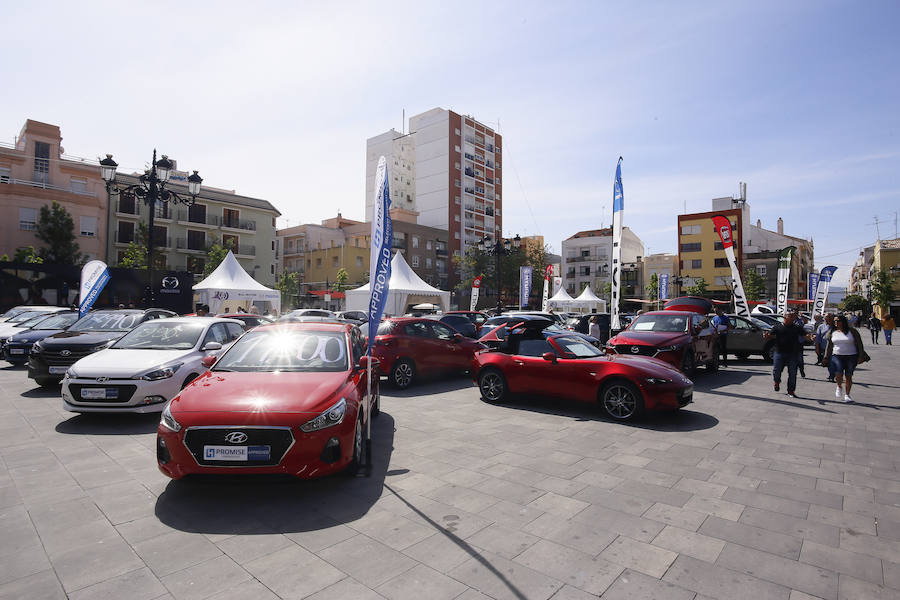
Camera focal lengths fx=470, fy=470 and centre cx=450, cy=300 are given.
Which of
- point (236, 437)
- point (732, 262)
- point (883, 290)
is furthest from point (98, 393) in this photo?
point (883, 290)

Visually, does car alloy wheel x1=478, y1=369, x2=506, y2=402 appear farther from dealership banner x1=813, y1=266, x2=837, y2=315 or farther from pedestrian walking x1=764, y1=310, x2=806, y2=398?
dealership banner x1=813, y1=266, x2=837, y2=315

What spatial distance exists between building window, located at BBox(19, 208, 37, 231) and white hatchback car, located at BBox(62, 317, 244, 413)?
119 ft

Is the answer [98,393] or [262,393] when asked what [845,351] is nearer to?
[262,393]

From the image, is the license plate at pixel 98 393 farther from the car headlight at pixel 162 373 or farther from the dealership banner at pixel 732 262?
the dealership banner at pixel 732 262

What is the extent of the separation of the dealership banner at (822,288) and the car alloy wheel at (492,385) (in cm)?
2314

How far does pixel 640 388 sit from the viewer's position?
7125 mm

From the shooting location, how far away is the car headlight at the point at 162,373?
6773 mm

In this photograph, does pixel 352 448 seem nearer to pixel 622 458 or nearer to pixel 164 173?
pixel 622 458

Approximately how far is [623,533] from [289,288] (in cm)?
5353

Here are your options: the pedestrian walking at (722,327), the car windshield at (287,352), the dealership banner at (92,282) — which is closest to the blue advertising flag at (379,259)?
the car windshield at (287,352)

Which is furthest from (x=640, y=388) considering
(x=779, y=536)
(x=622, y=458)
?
(x=779, y=536)

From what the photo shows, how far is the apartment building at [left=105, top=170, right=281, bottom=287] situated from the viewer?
39844 millimetres

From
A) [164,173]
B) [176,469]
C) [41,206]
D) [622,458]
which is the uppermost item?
[41,206]

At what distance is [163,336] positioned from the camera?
804 centimetres
